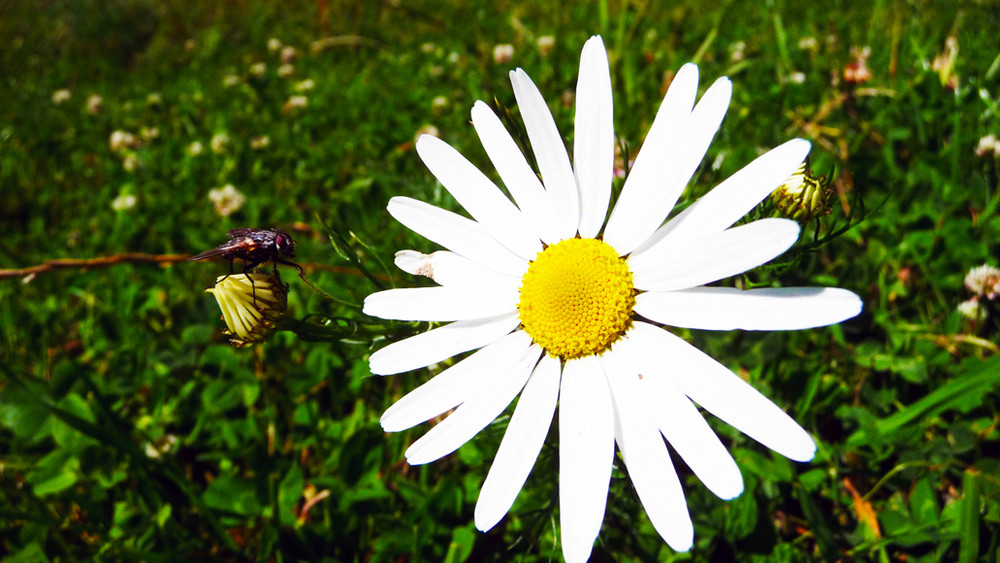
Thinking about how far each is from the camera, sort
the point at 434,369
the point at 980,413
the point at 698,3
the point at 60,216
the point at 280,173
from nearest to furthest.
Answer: the point at 434,369 → the point at 980,413 → the point at 280,173 → the point at 60,216 → the point at 698,3

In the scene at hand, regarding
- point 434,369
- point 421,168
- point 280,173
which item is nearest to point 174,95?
point 280,173

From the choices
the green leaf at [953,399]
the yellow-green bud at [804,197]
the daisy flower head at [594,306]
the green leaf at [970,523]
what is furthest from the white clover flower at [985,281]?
the daisy flower head at [594,306]

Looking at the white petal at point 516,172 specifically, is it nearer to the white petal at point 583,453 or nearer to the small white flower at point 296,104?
the white petal at point 583,453

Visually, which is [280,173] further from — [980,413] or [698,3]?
[698,3]

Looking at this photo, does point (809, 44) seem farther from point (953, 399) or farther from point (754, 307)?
point (754, 307)

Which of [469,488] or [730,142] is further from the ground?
[730,142]

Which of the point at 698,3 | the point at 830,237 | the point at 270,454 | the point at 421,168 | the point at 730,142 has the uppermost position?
the point at 698,3

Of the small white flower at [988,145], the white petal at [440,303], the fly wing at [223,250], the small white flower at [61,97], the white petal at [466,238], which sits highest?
the small white flower at [61,97]
